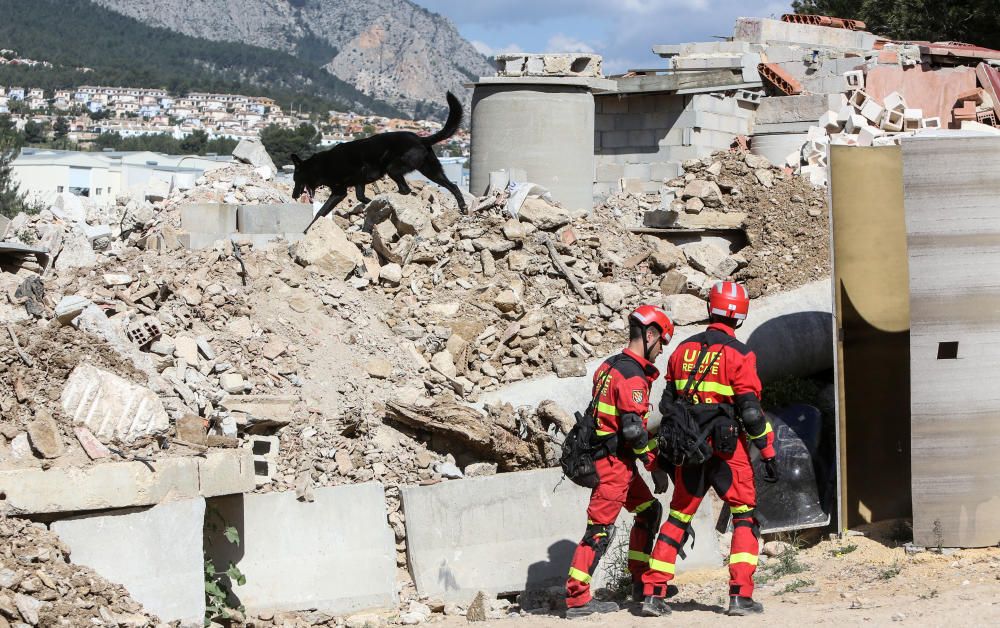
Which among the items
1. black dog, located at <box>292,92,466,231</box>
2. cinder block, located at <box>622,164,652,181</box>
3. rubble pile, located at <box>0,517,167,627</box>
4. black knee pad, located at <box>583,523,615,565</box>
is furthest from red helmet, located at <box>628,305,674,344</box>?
cinder block, located at <box>622,164,652,181</box>

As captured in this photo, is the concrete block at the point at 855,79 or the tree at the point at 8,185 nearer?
the concrete block at the point at 855,79

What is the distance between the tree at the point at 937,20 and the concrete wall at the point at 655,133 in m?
12.9

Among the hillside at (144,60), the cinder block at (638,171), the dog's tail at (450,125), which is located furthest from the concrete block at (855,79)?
the hillside at (144,60)

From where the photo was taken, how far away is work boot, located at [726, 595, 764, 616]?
688 centimetres

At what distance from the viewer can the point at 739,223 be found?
13445 millimetres

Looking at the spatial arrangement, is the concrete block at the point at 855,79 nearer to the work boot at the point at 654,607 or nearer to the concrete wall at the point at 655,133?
the concrete wall at the point at 655,133

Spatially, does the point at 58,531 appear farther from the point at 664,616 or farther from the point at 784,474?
the point at 784,474

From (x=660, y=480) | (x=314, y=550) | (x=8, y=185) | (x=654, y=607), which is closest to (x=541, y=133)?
(x=660, y=480)

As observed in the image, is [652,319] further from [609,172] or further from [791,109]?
[791,109]

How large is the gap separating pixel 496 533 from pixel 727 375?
2387 millimetres

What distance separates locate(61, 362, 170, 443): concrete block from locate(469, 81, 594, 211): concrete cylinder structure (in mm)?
7057

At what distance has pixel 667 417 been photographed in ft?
23.4

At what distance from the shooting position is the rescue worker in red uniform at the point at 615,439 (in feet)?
23.2

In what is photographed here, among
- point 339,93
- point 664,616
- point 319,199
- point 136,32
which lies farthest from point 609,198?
point 136,32
